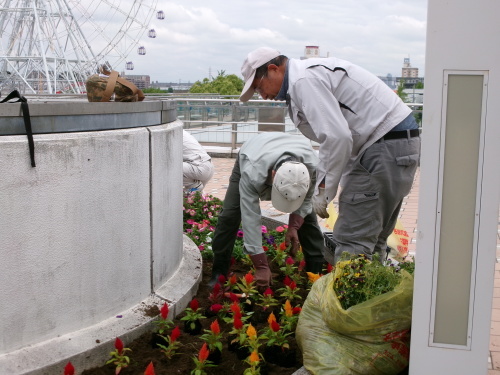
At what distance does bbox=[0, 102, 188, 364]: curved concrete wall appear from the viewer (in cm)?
263

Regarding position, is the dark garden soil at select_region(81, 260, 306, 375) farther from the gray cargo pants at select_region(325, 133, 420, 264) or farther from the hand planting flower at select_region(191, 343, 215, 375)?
the gray cargo pants at select_region(325, 133, 420, 264)

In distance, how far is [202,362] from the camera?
2.78 m

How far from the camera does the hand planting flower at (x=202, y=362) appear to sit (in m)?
2.73

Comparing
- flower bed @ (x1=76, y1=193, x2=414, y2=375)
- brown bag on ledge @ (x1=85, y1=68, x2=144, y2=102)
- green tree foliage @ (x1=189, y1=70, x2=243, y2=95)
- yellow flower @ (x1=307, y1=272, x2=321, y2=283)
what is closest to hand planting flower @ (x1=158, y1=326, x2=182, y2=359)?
flower bed @ (x1=76, y1=193, x2=414, y2=375)

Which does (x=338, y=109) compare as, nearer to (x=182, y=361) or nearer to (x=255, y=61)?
(x=255, y=61)

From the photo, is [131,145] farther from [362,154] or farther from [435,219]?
[435,219]

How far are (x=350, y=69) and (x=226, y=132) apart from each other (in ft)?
37.2

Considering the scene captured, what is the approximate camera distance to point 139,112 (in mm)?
3334

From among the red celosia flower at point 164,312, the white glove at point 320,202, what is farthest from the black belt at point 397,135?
the red celosia flower at point 164,312

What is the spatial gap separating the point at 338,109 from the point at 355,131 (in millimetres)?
213

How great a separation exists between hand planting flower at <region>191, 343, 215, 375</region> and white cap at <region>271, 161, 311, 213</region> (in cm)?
113

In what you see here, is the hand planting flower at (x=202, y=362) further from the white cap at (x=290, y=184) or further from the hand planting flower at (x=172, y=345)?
the white cap at (x=290, y=184)

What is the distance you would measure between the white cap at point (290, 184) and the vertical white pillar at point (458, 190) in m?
1.23

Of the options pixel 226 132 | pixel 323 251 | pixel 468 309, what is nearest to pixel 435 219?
pixel 468 309
